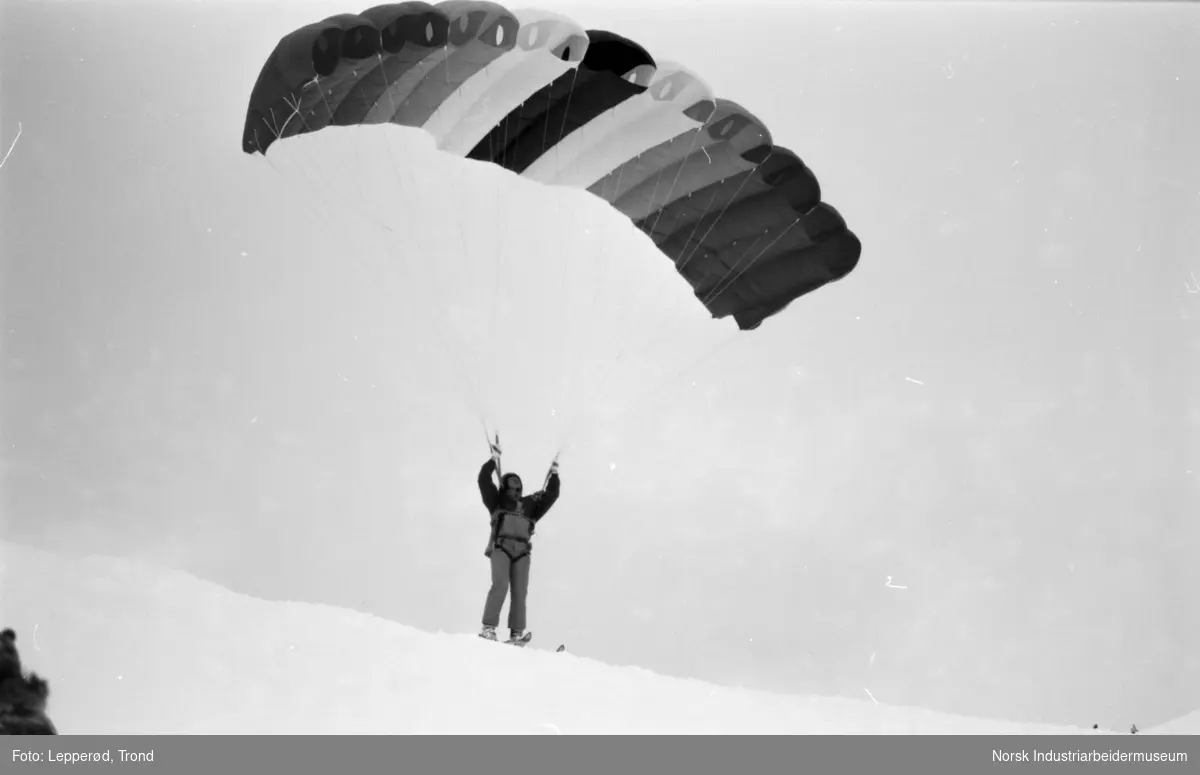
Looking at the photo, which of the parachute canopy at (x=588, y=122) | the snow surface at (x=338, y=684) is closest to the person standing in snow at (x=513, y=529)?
the snow surface at (x=338, y=684)

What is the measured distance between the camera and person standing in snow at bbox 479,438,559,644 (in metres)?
9.38

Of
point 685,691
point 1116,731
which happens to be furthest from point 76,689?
point 1116,731

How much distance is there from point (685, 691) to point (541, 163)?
4.51 metres

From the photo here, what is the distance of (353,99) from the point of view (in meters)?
9.70

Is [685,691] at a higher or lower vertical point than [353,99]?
lower

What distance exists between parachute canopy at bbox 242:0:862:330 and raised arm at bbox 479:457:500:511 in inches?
99.3

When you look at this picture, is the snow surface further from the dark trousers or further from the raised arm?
the raised arm

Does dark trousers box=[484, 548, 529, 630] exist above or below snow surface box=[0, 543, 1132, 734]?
above

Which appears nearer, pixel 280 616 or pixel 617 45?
pixel 617 45

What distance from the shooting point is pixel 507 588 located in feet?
31.0

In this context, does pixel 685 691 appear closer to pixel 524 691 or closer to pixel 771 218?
pixel 524 691

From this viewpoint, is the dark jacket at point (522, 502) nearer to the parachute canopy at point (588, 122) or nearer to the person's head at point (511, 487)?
the person's head at point (511, 487)

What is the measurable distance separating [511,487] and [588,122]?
3.02 meters

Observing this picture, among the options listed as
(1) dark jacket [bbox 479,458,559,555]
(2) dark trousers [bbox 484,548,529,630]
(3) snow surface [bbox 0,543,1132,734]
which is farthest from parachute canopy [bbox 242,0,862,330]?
(3) snow surface [bbox 0,543,1132,734]
